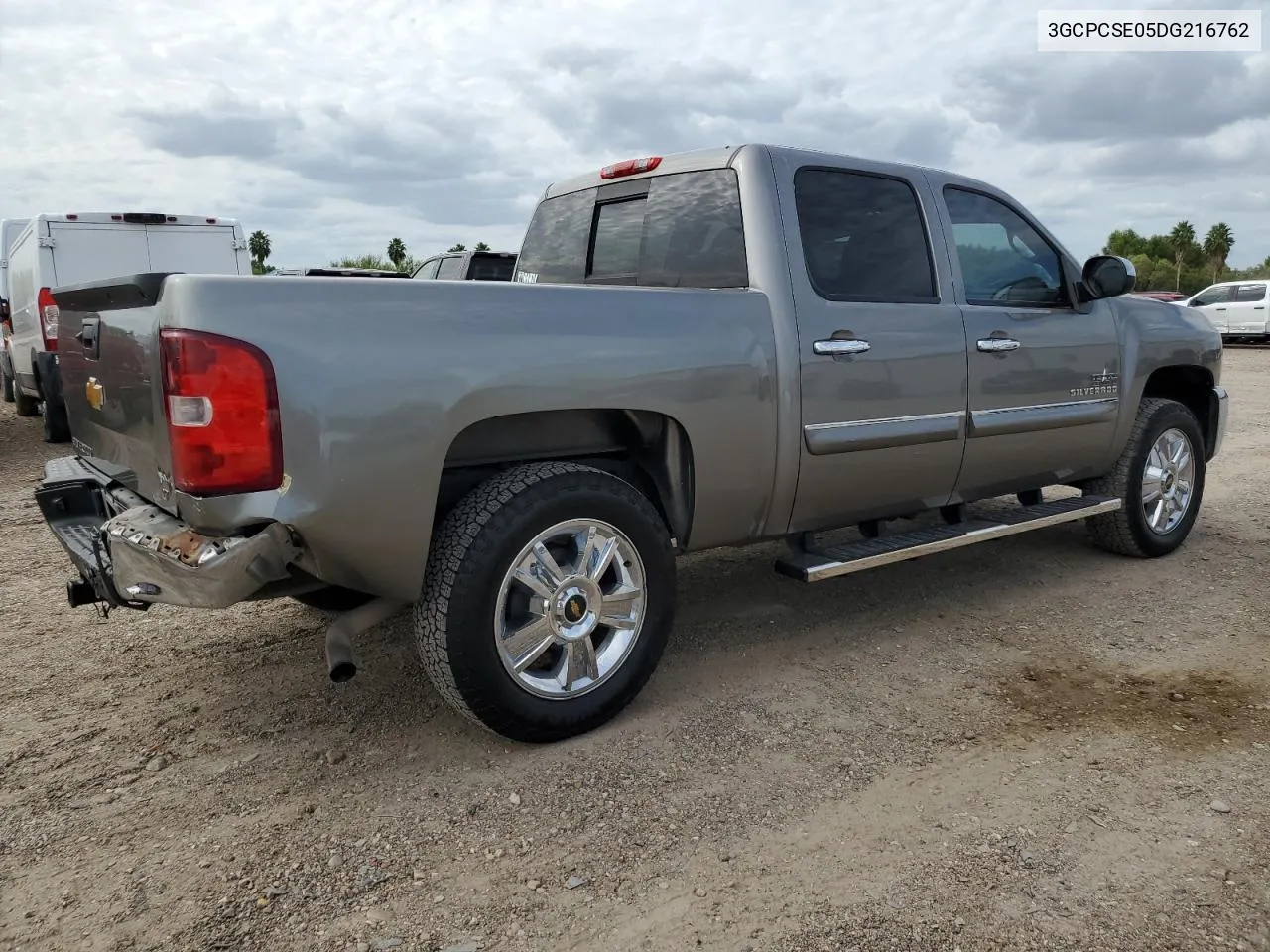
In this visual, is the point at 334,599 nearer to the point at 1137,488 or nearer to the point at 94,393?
the point at 94,393

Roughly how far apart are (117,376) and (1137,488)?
4.71 m

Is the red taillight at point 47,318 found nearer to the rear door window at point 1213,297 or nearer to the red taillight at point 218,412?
the red taillight at point 218,412

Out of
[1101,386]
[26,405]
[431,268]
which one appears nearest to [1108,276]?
[1101,386]

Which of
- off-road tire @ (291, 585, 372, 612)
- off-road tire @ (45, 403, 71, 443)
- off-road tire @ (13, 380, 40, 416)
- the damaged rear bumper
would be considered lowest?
off-road tire @ (291, 585, 372, 612)

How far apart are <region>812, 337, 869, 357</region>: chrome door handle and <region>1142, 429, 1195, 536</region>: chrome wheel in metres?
2.33

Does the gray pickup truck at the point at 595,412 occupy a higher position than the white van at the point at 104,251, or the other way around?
the white van at the point at 104,251

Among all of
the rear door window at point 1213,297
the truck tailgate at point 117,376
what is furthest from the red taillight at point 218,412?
the rear door window at point 1213,297

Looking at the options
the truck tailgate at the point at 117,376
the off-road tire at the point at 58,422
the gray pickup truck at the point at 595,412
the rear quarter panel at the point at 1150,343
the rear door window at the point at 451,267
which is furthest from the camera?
the rear door window at the point at 451,267

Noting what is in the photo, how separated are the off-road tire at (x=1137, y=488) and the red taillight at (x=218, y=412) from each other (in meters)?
4.25

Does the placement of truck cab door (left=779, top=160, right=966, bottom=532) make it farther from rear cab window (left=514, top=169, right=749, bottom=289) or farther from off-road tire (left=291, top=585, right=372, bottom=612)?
off-road tire (left=291, top=585, right=372, bottom=612)

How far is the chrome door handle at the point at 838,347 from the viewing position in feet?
11.9

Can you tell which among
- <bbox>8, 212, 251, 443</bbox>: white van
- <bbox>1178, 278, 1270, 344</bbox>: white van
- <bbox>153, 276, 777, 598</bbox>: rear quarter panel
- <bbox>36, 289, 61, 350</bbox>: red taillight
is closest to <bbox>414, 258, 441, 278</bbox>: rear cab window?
<bbox>8, 212, 251, 443</bbox>: white van

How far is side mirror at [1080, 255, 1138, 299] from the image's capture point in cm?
460

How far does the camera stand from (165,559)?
2672 mm
